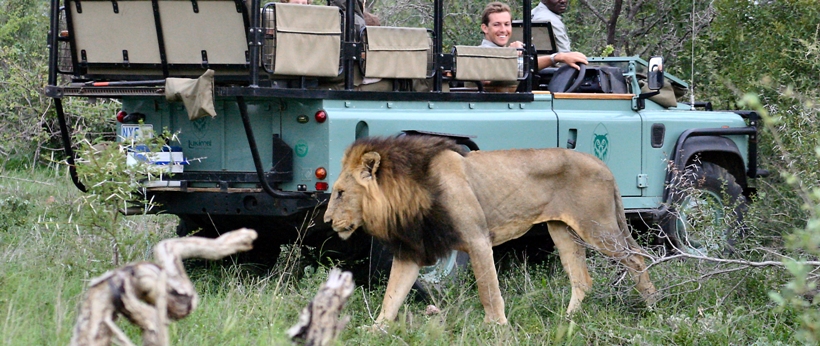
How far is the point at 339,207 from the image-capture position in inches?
220

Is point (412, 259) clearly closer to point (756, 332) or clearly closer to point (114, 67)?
point (756, 332)

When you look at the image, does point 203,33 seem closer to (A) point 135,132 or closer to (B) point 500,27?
(A) point 135,132

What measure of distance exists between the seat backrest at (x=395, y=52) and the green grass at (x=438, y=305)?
4.13ft

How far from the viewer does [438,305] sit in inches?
238

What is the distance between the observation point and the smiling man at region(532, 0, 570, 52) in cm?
850

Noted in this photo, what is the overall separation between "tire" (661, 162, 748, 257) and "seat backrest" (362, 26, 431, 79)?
5.96 feet

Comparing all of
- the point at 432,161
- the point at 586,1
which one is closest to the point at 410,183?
the point at 432,161

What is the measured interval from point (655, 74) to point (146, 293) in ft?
16.9

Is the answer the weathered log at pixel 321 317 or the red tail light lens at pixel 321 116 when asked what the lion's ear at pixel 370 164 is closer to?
the red tail light lens at pixel 321 116

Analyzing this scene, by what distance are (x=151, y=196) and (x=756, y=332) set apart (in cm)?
359

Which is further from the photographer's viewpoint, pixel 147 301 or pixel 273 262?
pixel 273 262

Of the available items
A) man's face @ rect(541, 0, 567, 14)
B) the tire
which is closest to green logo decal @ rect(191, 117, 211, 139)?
the tire

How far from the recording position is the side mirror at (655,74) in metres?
7.35

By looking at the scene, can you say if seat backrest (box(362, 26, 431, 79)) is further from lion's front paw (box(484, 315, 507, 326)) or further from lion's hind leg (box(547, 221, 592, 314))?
lion's front paw (box(484, 315, 507, 326))
